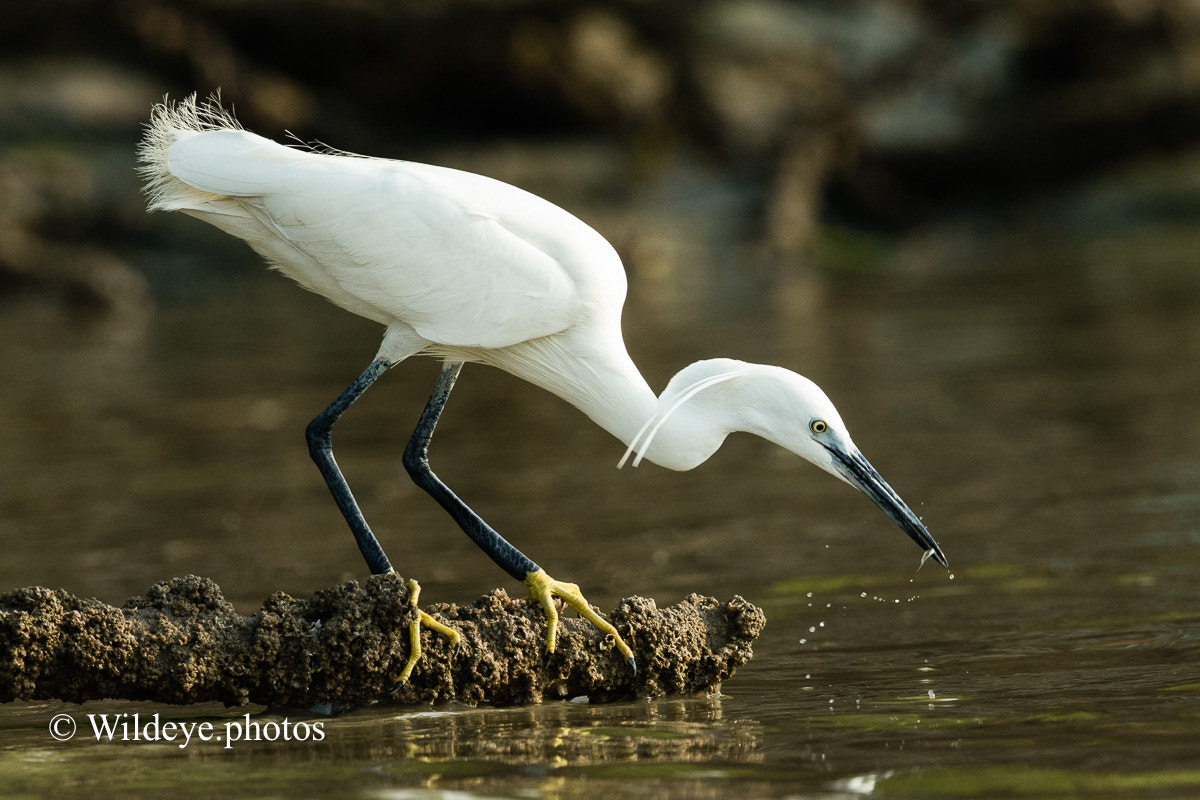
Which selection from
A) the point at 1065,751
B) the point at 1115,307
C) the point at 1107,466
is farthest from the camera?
the point at 1115,307

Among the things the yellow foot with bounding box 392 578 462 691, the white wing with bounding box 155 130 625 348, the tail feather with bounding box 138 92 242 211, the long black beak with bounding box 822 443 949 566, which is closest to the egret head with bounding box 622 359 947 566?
the long black beak with bounding box 822 443 949 566

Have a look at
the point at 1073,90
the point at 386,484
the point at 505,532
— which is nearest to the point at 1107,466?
the point at 505,532

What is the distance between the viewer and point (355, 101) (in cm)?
2658

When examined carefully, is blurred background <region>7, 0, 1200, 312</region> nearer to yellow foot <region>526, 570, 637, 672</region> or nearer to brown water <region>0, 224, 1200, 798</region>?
brown water <region>0, 224, 1200, 798</region>

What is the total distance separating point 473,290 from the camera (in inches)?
216

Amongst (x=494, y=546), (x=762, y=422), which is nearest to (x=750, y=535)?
(x=762, y=422)

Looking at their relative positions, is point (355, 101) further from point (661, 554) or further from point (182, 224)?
point (661, 554)

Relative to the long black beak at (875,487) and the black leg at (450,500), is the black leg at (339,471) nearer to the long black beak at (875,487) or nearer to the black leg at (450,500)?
the black leg at (450,500)

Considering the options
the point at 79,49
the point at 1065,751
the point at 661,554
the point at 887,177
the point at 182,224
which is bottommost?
the point at 1065,751

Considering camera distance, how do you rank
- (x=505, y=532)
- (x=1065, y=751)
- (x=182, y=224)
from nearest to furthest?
(x=1065, y=751) < (x=505, y=532) < (x=182, y=224)

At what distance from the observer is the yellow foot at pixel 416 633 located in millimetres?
4934

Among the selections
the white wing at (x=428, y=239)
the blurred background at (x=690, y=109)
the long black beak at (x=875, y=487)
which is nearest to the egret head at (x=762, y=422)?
the long black beak at (x=875, y=487)

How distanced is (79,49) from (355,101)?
4.82m

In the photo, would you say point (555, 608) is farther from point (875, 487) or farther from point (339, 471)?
point (875, 487)
